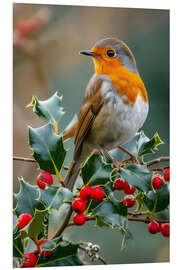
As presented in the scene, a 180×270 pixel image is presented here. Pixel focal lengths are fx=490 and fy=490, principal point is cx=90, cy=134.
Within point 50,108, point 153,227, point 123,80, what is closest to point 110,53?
point 123,80

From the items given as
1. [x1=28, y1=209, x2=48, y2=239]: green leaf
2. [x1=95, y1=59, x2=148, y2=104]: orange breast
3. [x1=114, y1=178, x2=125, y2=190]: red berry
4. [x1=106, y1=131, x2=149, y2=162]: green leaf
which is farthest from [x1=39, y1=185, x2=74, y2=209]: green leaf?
[x1=95, y1=59, x2=148, y2=104]: orange breast

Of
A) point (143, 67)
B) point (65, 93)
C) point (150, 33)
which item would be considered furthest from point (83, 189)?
point (150, 33)

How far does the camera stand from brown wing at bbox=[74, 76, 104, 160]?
2.18m

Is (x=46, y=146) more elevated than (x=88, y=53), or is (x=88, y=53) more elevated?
(x=88, y=53)

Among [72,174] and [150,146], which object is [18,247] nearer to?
[72,174]

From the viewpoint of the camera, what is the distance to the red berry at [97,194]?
6.59ft

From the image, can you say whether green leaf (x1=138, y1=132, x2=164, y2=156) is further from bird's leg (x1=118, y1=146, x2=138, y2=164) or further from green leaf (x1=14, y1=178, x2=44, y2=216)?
green leaf (x1=14, y1=178, x2=44, y2=216)

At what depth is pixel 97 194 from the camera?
6.60 feet

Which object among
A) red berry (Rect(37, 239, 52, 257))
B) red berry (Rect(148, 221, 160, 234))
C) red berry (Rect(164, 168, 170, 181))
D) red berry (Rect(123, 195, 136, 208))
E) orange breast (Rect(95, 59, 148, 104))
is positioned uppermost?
orange breast (Rect(95, 59, 148, 104))

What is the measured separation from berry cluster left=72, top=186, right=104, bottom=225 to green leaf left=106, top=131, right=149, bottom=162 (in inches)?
10.0

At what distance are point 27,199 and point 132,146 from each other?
0.55 metres

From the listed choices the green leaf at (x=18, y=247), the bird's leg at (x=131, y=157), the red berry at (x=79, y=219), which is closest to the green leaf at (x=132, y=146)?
the bird's leg at (x=131, y=157)

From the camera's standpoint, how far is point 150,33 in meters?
2.34

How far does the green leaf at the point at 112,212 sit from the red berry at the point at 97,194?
0.04 m
